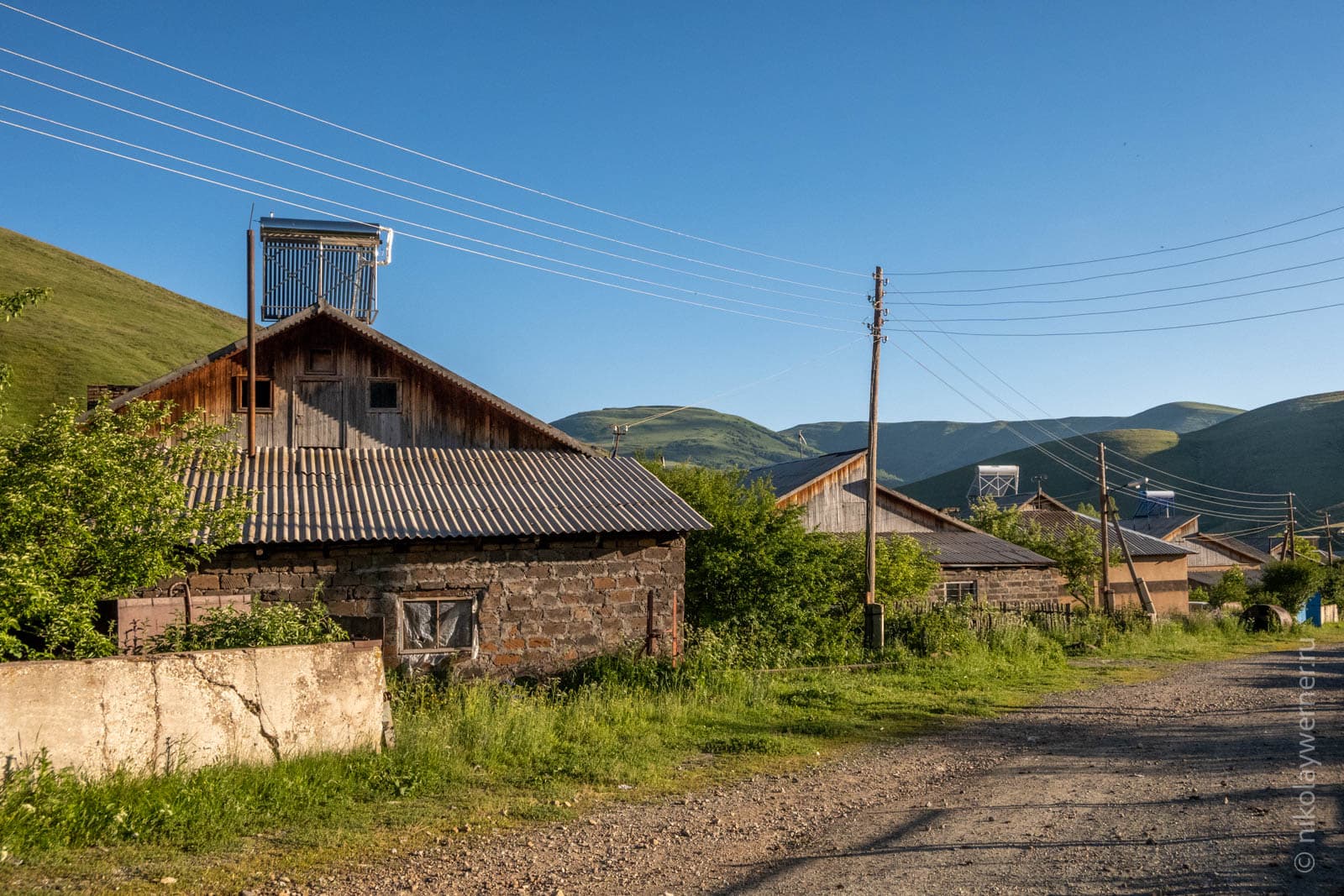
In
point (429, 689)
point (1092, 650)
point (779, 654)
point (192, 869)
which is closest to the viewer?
point (192, 869)

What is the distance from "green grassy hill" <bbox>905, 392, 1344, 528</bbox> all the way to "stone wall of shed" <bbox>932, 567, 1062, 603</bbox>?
300ft

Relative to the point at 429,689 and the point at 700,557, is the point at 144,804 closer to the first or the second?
the point at 429,689

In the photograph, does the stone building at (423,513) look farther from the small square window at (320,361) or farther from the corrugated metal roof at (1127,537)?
the corrugated metal roof at (1127,537)

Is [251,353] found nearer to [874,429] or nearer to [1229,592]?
[874,429]

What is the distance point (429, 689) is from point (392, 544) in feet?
7.12

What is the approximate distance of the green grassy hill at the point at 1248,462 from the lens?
11470cm

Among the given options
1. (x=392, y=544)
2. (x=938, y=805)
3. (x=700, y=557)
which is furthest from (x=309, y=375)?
(x=938, y=805)

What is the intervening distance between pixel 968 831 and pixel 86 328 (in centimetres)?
6954

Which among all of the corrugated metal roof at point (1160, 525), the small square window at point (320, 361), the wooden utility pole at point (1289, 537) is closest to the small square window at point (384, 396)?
the small square window at point (320, 361)

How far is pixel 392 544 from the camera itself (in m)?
13.3

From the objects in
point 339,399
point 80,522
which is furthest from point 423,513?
point 80,522

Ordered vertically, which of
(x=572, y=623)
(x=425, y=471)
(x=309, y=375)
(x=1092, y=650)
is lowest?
(x=1092, y=650)

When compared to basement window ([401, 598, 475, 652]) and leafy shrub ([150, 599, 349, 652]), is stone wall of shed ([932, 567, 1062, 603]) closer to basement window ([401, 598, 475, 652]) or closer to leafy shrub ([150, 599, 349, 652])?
basement window ([401, 598, 475, 652])

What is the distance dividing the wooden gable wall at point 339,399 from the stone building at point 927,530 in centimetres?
1173
